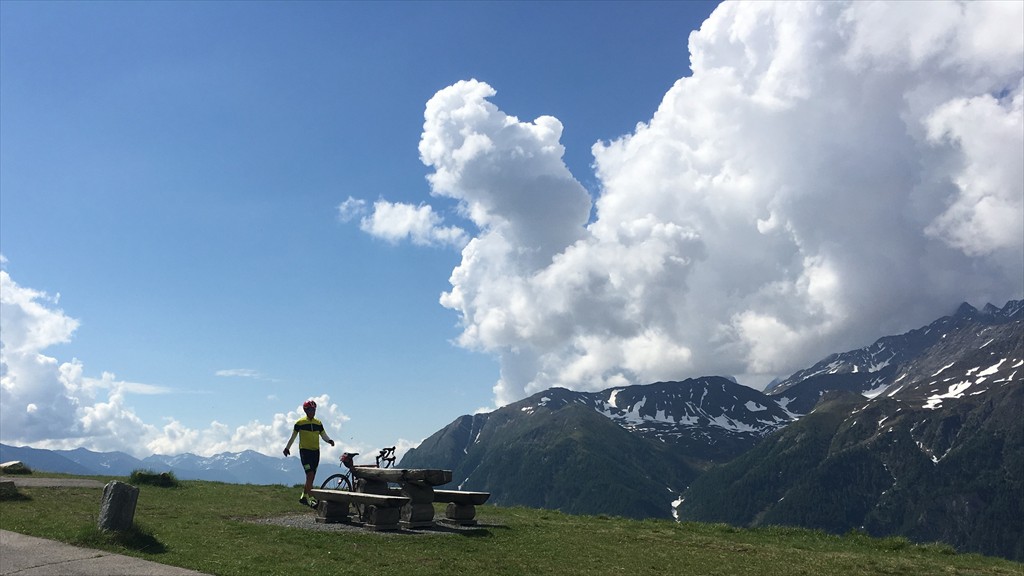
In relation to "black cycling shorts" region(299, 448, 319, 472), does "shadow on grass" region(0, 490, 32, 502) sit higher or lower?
lower

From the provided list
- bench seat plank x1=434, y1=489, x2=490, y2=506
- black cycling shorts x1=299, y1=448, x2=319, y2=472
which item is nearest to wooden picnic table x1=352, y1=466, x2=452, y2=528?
bench seat plank x1=434, y1=489, x2=490, y2=506

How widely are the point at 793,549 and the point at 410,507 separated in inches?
473

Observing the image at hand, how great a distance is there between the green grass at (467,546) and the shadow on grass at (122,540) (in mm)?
22

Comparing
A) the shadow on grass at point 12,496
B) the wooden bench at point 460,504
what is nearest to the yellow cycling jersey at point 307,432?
the wooden bench at point 460,504

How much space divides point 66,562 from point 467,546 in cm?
893

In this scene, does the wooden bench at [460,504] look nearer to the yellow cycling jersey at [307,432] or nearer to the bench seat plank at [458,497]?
the bench seat plank at [458,497]

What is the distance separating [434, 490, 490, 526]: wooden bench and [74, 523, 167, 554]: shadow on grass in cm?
951

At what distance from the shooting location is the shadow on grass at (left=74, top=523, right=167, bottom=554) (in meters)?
14.5

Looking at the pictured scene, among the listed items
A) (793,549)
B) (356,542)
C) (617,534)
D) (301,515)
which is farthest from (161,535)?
(793,549)

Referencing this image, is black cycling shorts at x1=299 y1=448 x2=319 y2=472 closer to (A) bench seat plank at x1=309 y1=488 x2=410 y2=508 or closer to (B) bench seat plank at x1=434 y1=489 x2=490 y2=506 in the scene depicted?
(A) bench seat plank at x1=309 y1=488 x2=410 y2=508

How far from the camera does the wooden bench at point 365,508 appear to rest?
63.4ft

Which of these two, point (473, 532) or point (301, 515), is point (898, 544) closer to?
point (473, 532)

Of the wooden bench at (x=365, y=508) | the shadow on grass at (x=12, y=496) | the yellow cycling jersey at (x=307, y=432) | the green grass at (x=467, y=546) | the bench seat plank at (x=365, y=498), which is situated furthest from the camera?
the yellow cycling jersey at (x=307, y=432)

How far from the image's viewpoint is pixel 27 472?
106ft
